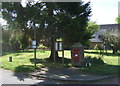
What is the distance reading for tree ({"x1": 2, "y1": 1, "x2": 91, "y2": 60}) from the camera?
13220 mm

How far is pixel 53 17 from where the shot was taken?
13.6 m

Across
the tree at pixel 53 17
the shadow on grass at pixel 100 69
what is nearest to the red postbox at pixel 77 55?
the shadow on grass at pixel 100 69

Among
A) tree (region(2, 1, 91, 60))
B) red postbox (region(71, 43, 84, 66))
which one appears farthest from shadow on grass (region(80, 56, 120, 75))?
tree (region(2, 1, 91, 60))

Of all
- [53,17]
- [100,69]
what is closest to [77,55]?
[100,69]

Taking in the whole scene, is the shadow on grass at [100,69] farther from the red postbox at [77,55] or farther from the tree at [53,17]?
the tree at [53,17]

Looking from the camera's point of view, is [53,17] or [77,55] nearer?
[77,55]

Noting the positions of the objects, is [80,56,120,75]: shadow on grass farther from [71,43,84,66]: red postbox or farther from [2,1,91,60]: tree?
[2,1,91,60]: tree

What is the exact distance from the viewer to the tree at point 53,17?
13.2 m

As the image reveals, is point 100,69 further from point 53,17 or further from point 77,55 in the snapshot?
point 53,17

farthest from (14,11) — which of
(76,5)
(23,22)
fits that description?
(76,5)

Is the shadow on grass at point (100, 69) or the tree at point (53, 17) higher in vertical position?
the tree at point (53, 17)

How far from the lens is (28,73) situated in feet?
35.2

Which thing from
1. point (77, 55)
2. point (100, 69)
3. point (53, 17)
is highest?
point (53, 17)

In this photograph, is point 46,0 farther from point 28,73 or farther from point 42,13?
point 28,73
